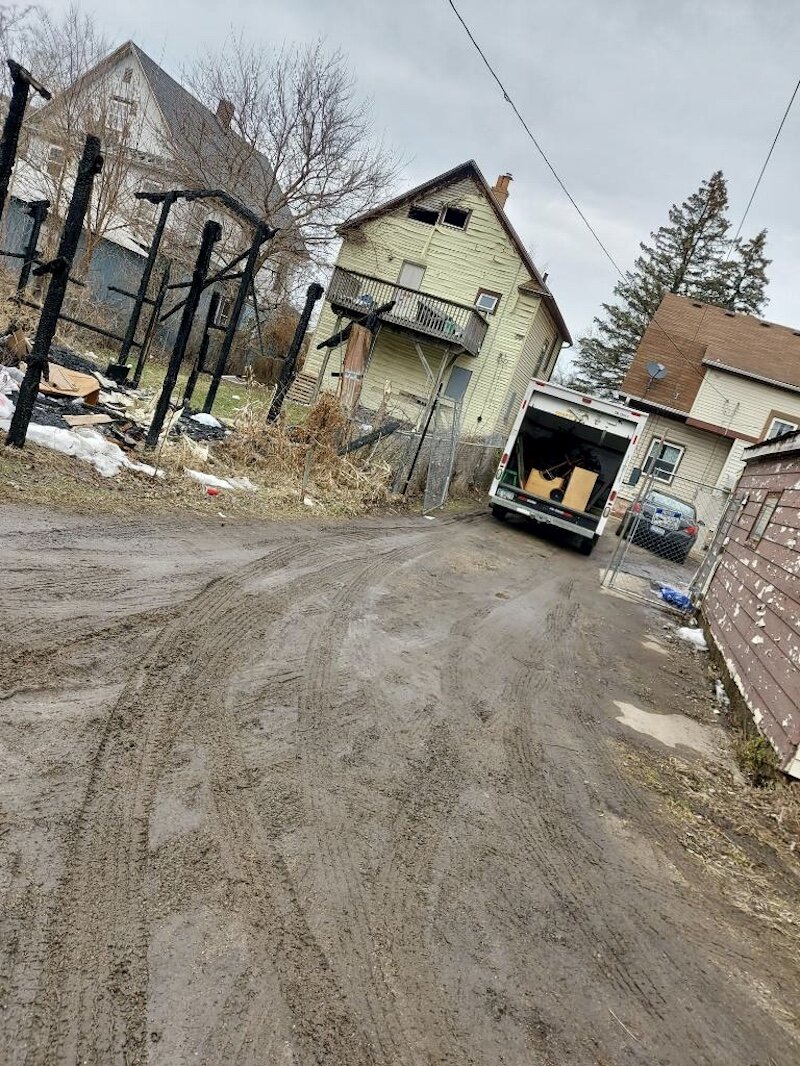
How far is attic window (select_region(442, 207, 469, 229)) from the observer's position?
84.5ft

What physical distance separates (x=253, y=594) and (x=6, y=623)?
2.27 m

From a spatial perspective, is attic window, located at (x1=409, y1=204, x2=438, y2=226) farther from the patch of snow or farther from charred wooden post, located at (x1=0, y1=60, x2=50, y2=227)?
charred wooden post, located at (x1=0, y1=60, x2=50, y2=227)

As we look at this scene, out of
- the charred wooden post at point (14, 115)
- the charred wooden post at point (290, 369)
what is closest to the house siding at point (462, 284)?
the charred wooden post at point (290, 369)

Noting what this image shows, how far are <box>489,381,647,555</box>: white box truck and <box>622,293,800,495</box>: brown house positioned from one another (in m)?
10.3

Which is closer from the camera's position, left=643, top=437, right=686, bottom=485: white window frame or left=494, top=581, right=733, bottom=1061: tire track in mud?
left=494, top=581, right=733, bottom=1061: tire track in mud

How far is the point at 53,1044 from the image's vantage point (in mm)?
2039

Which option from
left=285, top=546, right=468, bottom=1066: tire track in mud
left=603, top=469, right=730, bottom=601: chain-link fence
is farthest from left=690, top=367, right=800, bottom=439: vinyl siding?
left=285, top=546, right=468, bottom=1066: tire track in mud

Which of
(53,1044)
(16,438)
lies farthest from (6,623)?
(16,438)

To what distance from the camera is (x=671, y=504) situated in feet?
64.5

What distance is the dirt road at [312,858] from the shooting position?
7.69 feet

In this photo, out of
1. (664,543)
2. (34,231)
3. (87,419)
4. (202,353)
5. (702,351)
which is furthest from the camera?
(702,351)

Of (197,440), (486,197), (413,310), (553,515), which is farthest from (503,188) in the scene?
(197,440)

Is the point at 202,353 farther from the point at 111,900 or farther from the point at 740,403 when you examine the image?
the point at 740,403

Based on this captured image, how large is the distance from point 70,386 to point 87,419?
987 mm
